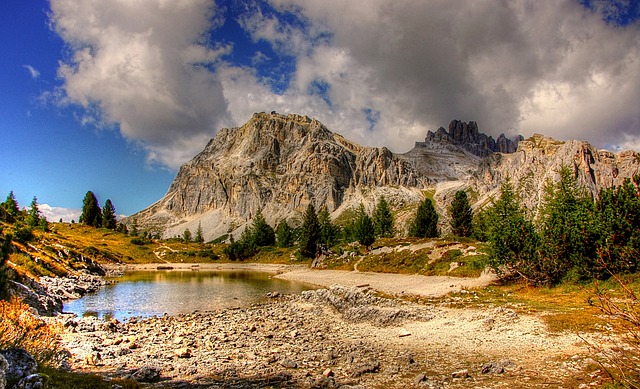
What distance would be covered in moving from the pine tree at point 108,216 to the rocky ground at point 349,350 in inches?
6702

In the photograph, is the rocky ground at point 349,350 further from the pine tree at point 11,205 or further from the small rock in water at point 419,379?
the pine tree at point 11,205

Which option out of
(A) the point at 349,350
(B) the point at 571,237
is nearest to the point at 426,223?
(B) the point at 571,237

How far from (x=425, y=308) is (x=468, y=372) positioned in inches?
568

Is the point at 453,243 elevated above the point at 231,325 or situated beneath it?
elevated above

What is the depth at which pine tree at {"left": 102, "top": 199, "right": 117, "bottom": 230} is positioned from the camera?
18016cm

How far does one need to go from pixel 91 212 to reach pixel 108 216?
360 inches

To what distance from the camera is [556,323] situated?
822 inches

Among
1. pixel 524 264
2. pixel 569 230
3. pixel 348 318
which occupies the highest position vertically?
pixel 569 230

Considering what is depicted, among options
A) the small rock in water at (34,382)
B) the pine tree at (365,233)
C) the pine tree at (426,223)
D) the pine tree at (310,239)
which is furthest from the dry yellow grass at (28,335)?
the pine tree at (426,223)

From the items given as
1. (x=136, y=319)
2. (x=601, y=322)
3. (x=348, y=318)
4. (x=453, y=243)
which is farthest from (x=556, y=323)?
(x=453, y=243)

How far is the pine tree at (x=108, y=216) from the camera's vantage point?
180 metres

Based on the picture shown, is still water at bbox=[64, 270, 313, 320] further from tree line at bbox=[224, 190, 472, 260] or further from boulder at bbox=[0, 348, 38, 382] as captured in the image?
tree line at bbox=[224, 190, 472, 260]

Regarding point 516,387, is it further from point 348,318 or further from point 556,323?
point 348,318

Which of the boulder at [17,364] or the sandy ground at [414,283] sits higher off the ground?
the boulder at [17,364]
